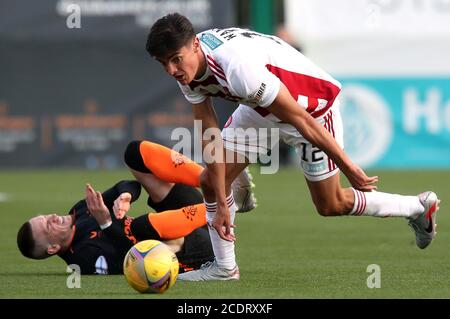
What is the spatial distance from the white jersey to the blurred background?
10550 millimetres

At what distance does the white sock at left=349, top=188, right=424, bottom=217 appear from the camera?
7.61m

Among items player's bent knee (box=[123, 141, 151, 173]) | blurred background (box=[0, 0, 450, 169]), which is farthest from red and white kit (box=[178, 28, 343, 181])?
blurred background (box=[0, 0, 450, 169])

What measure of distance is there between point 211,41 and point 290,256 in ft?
7.85

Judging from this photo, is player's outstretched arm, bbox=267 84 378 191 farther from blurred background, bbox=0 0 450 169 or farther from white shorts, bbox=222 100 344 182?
blurred background, bbox=0 0 450 169

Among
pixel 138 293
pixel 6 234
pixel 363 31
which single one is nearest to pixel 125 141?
pixel 363 31

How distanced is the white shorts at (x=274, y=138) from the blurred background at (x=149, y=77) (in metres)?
10.3

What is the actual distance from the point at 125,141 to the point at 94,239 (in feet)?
34.4

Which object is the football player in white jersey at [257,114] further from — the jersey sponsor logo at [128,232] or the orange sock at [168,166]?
the orange sock at [168,166]

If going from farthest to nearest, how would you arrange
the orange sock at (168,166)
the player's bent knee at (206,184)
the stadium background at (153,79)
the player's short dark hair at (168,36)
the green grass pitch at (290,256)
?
the stadium background at (153,79)
the orange sock at (168,166)
the player's bent knee at (206,184)
the green grass pitch at (290,256)
the player's short dark hair at (168,36)

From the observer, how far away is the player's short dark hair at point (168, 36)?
6.61 meters

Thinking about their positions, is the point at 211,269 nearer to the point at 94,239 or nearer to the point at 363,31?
the point at 94,239

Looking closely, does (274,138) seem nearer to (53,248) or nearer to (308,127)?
(308,127)

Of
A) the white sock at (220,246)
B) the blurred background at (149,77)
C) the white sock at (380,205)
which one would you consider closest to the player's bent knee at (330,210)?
the white sock at (380,205)

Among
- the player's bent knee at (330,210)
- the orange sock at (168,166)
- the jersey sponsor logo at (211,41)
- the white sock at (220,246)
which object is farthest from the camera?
the orange sock at (168,166)
